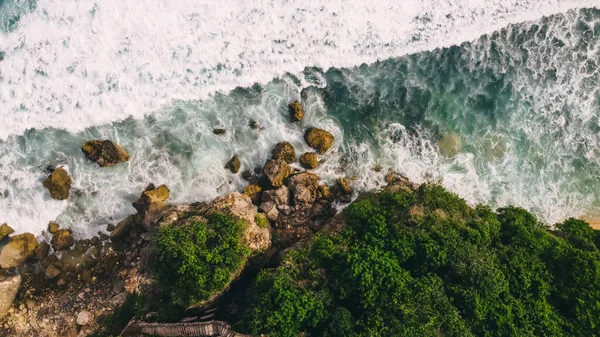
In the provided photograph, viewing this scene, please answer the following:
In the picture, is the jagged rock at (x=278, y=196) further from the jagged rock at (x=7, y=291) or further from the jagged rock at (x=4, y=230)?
the jagged rock at (x=4, y=230)

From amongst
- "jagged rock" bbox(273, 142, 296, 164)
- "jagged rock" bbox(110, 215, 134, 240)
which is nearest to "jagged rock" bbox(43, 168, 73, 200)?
"jagged rock" bbox(110, 215, 134, 240)

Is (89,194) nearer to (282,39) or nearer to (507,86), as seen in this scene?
(282,39)

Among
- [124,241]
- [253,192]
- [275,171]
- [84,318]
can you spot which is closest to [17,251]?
[84,318]

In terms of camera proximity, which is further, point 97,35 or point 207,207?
point 97,35

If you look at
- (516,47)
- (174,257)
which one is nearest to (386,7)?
(516,47)

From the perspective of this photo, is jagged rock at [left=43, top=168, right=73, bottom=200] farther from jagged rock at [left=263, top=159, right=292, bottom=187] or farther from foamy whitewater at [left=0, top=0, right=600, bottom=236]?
jagged rock at [left=263, top=159, right=292, bottom=187]

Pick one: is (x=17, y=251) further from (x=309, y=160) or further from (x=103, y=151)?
(x=309, y=160)

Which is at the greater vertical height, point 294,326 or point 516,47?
point 516,47
